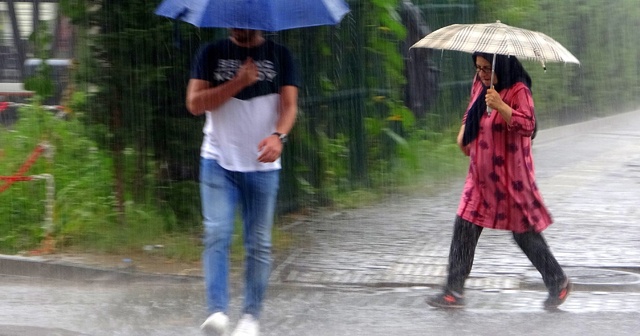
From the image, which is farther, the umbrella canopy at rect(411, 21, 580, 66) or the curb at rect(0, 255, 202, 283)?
the curb at rect(0, 255, 202, 283)

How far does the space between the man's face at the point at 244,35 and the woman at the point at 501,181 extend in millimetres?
1506

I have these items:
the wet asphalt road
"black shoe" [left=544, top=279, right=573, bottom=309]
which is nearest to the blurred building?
the wet asphalt road

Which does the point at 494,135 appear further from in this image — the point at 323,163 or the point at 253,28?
the point at 323,163

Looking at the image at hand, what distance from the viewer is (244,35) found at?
17.3 feet

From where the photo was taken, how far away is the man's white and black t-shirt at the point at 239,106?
5289mm

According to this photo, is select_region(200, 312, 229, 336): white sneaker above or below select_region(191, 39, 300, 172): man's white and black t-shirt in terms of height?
below

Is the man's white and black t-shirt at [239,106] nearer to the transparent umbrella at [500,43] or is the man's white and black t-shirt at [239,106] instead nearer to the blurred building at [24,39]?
the transparent umbrella at [500,43]

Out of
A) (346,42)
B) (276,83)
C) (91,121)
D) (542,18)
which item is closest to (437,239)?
(346,42)

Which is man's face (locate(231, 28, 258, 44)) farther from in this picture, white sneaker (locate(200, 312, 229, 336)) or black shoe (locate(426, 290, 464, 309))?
black shoe (locate(426, 290, 464, 309))

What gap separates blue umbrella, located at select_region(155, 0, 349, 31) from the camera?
5184 mm

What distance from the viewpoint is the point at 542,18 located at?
16.6 m

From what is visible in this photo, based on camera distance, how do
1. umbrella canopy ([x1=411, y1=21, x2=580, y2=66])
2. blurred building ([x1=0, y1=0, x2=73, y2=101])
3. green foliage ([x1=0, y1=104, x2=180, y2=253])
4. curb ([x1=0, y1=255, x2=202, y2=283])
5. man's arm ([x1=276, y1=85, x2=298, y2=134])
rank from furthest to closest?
1. blurred building ([x1=0, y1=0, x2=73, y2=101])
2. green foliage ([x1=0, y1=104, x2=180, y2=253])
3. curb ([x1=0, y1=255, x2=202, y2=283])
4. umbrella canopy ([x1=411, y1=21, x2=580, y2=66])
5. man's arm ([x1=276, y1=85, x2=298, y2=134])

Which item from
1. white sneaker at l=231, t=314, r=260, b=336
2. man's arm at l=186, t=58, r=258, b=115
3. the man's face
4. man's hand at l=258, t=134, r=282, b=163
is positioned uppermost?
the man's face

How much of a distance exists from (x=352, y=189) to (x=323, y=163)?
0.99 metres
